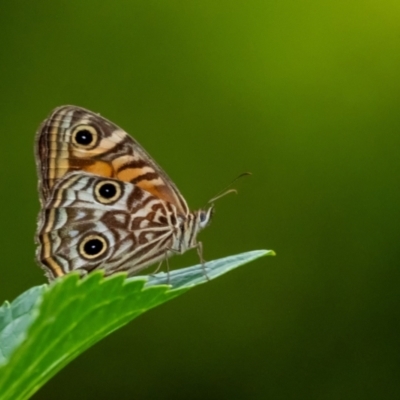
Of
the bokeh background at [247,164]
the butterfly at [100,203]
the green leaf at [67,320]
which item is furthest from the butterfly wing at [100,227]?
the bokeh background at [247,164]

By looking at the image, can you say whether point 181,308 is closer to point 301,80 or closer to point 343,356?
point 343,356

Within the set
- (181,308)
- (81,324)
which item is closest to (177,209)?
(81,324)

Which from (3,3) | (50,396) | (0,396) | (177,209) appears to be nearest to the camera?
(0,396)

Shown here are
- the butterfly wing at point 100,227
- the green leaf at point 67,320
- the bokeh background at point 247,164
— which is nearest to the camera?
the green leaf at point 67,320

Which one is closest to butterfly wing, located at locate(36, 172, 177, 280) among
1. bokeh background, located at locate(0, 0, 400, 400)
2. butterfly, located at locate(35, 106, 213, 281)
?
butterfly, located at locate(35, 106, 213, 281)

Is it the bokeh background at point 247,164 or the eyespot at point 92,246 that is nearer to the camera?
the eyespot at point 92,246

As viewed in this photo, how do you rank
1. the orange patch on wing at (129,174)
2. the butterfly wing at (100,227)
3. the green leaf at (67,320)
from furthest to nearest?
1. the orange patch on wing at (129,174)
2. the butterfly wing at (100,227)
3. the green leaf at (67,320)

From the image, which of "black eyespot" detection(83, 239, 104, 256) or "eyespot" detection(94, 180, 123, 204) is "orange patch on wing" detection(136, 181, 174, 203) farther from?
"black eyespot" detection(83, 239, 104, 256)

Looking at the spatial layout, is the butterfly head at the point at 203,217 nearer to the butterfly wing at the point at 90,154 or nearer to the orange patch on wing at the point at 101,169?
the butterfly wing at the point at 90,154
